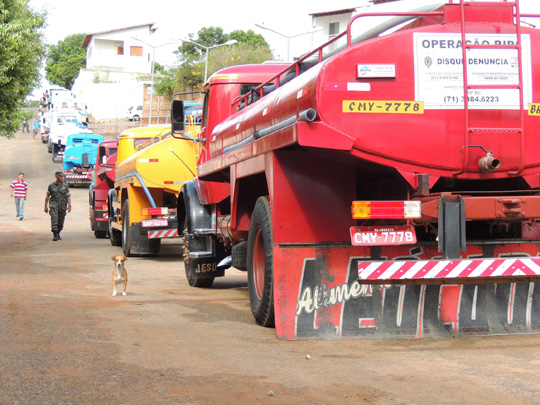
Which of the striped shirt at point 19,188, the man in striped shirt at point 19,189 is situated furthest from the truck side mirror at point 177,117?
the striped shirt at point 19,188

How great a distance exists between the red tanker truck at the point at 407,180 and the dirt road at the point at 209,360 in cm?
Answer: 35

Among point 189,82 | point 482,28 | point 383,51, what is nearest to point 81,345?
point 383,51

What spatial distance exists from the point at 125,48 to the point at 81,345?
104 metres

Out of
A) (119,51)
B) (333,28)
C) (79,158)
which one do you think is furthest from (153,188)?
(119,51)

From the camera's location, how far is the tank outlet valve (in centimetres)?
636

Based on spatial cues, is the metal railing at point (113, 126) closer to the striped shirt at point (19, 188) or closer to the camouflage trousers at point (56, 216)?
the striped shirt at point (19, 188)

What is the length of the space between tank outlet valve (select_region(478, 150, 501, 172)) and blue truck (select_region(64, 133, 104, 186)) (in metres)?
38.1

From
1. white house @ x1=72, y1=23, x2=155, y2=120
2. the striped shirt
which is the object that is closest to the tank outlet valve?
the striped shirt

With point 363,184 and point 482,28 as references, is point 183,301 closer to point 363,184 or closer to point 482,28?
point 363,184

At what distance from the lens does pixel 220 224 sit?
10789mm

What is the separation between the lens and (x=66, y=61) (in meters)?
119

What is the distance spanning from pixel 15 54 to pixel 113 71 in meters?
85.5

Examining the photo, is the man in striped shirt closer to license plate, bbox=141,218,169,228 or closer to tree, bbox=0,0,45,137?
tree, bbox=0,0,45,137

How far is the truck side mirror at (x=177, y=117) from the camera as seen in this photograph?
11.7 m
